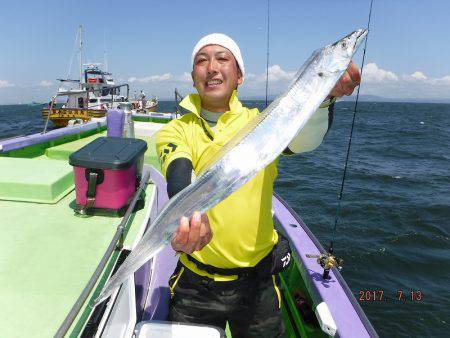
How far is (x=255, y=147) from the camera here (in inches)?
70.7

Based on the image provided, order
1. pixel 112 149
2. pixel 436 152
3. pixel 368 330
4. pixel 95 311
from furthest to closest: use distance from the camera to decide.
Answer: pixel 436 152
pixel 112 149
pixel 368 330
pixel 95 311

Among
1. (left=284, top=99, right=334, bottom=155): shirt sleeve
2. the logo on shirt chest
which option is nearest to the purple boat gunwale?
(left=284, top=99, right=334, bottom=155): shirt sleeve

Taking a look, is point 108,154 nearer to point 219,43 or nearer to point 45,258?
point 45,258

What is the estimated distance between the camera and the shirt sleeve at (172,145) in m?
2.14

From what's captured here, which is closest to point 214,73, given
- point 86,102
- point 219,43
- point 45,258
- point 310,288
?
point 219,43

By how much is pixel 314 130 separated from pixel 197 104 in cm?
92

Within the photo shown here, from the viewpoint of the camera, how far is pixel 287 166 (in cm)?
2017

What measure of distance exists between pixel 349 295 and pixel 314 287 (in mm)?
364

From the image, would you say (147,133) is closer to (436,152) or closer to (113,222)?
(113,222)

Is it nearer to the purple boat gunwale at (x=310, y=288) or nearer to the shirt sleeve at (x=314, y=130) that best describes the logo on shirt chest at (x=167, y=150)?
the shirt sleeve at (x=314, y=130)

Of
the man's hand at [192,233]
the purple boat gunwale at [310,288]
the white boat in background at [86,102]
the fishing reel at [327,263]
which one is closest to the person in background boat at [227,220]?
the man's hand at [192,233]

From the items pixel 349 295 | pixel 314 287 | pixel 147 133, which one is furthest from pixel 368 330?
pixel 147 133

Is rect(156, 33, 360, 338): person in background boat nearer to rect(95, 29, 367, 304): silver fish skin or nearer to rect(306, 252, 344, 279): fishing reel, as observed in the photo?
rect(95, 29, 367, 304): silver fish skin

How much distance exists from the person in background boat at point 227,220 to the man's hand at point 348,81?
0.02 meters
